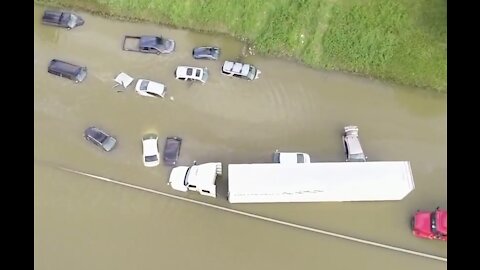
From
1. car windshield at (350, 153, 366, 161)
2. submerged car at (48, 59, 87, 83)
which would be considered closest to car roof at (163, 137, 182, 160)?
submerged car at (48, 59, 87, 83)

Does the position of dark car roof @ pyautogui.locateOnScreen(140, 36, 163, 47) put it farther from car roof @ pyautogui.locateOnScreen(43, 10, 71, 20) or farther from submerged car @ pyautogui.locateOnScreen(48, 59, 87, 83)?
car roof @ pyautogui.locateOnScreen(43, 10, 71, 20)

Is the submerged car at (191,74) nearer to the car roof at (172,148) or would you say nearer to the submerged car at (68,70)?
the car roof at (172,148)

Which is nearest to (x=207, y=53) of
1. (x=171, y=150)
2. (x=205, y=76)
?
(x=205, y=76)

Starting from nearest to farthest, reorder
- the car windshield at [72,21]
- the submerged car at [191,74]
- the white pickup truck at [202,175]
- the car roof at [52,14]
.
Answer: the white pickup truck at [202,175], the submerged car at [191,74], the car windshield at [72,21], the car roof at [52,14]

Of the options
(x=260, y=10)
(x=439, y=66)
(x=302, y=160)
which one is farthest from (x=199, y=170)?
(x=439, y=66)

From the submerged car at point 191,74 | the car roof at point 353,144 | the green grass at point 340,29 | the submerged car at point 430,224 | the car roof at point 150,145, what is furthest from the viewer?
the submerged car at point 191,74

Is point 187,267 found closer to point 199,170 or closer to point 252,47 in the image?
point 199,170

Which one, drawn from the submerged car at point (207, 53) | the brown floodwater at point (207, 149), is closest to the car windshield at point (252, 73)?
the brown floodwater at point (207, 149)
